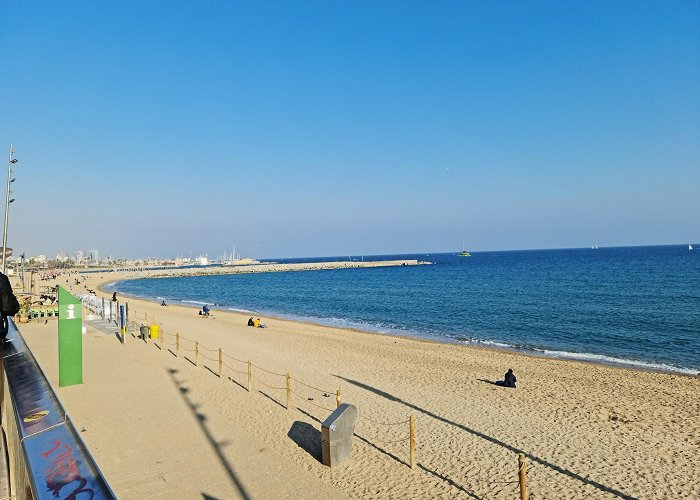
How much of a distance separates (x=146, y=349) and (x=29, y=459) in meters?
20.7

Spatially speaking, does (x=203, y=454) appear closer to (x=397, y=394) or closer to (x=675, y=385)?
(x=397, y=394)

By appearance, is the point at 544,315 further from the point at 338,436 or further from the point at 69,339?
the point at 69,339

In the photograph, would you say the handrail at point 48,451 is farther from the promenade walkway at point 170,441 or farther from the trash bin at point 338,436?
the trash bin at point 338,436

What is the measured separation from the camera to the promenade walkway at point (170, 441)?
8.43 metres

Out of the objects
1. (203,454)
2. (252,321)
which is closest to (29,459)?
(203,454)

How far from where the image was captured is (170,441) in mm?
10398

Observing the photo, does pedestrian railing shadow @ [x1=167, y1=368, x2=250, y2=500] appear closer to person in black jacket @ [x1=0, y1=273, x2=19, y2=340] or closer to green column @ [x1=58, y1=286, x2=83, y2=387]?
green column @ [x1=58, y1=286, x2=83, y2=387]

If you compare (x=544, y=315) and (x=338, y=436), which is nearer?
(x=338, y=436)

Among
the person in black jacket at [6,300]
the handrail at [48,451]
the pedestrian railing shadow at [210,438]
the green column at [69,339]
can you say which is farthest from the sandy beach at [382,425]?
the handrail at [48,451]

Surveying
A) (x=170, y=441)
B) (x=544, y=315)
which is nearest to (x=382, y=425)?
(x=170, y=441)

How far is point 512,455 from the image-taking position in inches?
410

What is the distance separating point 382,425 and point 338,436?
9.55 feet

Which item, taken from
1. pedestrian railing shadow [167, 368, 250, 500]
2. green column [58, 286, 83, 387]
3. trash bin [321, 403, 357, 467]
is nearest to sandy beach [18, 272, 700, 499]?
pedestrian railing shadow [167, 368, 250, 500]

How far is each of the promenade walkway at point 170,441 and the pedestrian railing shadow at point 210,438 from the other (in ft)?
0.06
